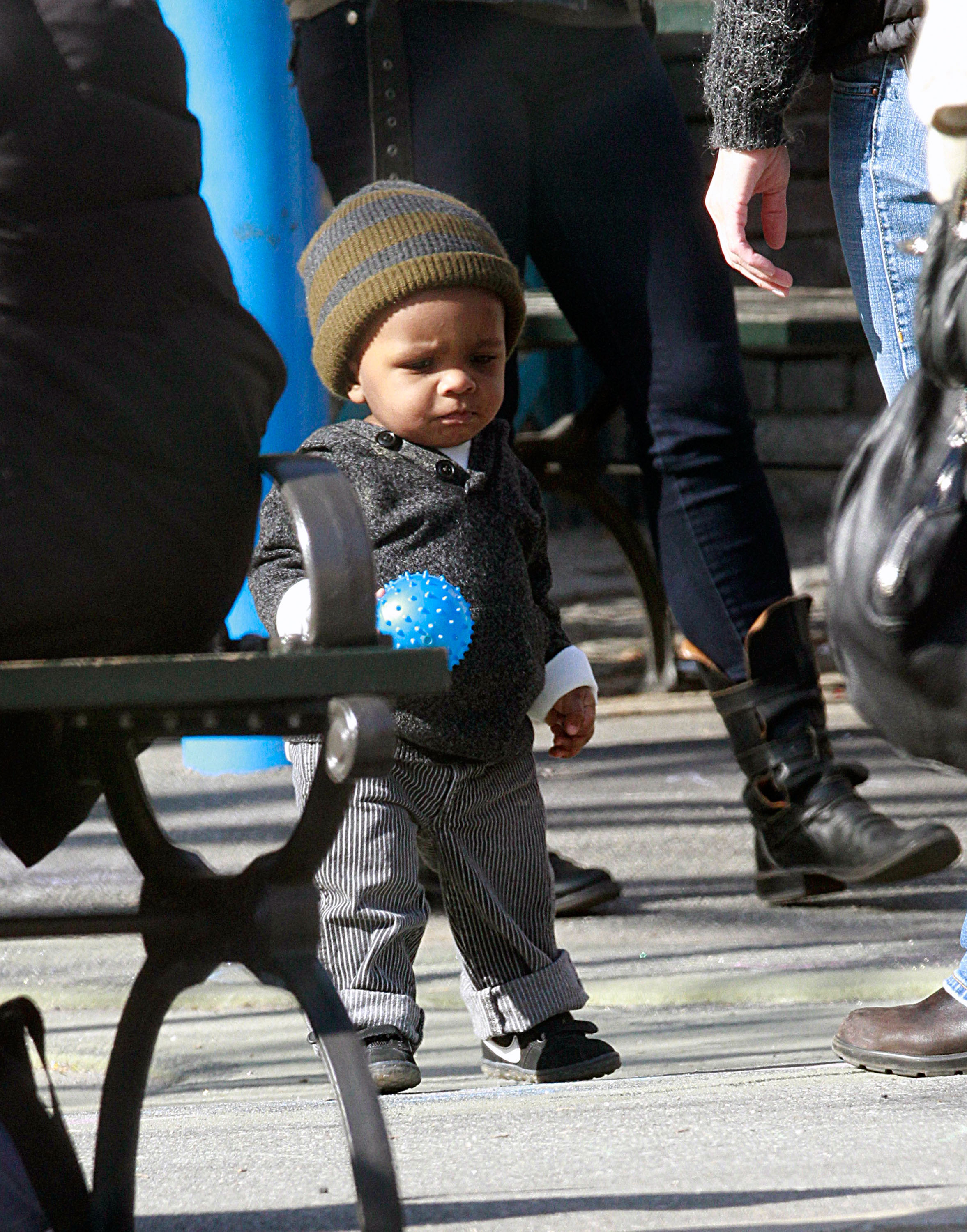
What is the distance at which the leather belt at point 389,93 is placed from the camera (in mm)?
3055

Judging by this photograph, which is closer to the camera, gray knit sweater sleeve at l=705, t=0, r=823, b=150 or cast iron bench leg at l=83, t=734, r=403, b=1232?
cast iron bench leg at l=83, t=734, r=403, b=1232

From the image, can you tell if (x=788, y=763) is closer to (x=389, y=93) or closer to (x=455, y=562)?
(x=455, y=562)

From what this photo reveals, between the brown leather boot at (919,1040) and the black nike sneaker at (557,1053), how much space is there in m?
0.35

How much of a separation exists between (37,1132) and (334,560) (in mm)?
636

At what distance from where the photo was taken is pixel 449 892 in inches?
101

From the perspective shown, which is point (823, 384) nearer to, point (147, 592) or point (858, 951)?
point (858, 951)

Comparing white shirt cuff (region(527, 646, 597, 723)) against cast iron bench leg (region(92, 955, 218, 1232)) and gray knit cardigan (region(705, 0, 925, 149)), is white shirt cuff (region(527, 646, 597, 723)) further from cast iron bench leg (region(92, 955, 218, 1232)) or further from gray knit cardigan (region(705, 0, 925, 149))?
cast iron bench leg (region(92, 955, 218, 1232))

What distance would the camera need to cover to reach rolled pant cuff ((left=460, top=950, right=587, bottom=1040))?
253cm

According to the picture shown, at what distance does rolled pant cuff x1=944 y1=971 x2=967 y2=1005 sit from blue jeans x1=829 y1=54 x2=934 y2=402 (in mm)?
759

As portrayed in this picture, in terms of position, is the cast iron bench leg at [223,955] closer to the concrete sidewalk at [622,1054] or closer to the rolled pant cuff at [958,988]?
the concrete sidewalk at [622,1054]

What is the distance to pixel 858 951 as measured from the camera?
303 centimetres

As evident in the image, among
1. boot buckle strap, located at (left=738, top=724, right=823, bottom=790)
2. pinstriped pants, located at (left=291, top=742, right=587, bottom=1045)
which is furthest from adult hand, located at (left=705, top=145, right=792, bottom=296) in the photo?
boot buckle strap, located at (left=738, top=724, right=823, bottom=790)

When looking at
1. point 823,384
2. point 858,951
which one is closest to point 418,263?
point 858,951

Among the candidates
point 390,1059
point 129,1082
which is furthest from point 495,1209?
point 390,1059
